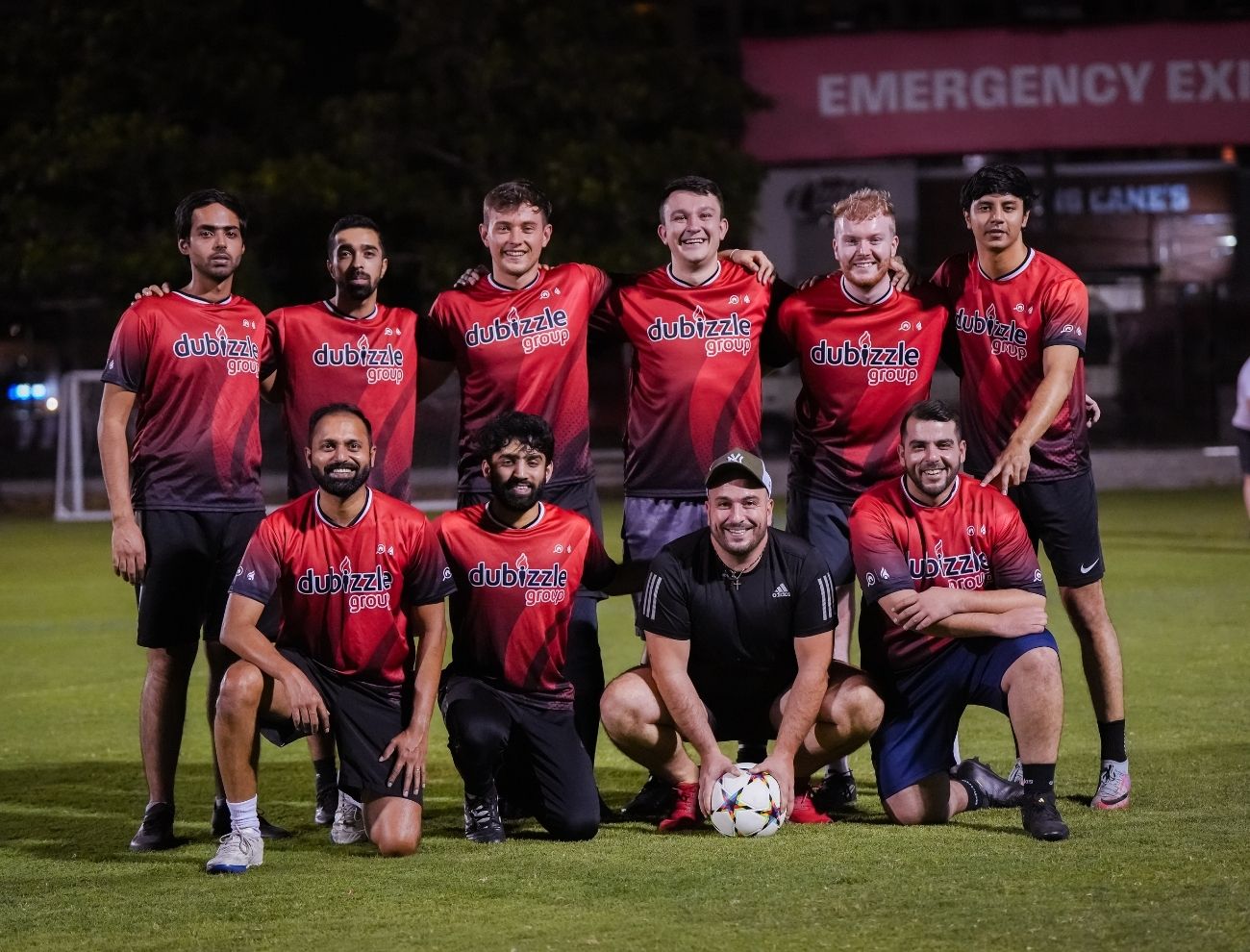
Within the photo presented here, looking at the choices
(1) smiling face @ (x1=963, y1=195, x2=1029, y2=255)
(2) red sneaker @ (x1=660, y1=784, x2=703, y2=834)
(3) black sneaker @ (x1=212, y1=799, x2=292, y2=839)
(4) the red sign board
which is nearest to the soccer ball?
(2) red sneaker @ (x1=660, y1=784, x2=703, y2=834)

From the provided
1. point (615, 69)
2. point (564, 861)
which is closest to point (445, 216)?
point (615, 69)

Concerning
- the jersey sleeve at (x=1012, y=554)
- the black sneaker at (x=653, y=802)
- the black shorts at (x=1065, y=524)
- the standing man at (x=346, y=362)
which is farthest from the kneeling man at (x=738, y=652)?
the standing man at (x=346, y=362)

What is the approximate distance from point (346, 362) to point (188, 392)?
611 mm

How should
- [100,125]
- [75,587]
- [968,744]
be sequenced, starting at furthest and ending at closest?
[100,125], [75,587], [968,744]

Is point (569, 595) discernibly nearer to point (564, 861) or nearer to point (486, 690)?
point (486, 690)

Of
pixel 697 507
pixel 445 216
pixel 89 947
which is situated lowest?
pixel 89 947

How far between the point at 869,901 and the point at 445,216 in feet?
60.2

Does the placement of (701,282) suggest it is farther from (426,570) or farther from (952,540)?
(426,570)

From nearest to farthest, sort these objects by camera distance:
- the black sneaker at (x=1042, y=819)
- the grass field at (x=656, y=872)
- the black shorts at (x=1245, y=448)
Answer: the grass field at (x=656, y=872)
the black sneaker at (x=1042, y=819)
the black shorts at (x=1245, y=448)

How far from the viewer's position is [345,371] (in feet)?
21.9

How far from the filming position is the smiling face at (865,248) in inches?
260

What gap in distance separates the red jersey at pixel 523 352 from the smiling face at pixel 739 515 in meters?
0.86

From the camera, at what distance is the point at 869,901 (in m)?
5.11

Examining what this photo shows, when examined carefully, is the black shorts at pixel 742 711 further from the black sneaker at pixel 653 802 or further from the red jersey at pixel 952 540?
the red jersey at pixel 952 540
